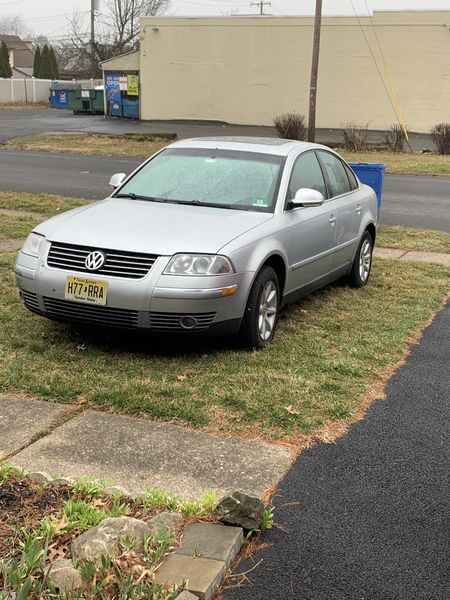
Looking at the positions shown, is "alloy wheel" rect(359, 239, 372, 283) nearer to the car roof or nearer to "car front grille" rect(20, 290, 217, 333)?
the car roof

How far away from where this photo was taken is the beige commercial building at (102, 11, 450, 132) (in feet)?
117

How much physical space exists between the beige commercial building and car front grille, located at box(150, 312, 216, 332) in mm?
33863

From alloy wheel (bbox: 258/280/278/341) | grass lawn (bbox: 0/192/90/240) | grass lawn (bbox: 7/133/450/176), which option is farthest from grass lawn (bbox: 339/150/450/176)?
alloy wheel (bbox: 258/280/278/341)

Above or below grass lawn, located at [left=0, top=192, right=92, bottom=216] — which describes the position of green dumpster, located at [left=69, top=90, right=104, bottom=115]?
above

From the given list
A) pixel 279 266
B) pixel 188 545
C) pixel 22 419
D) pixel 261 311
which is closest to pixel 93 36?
pixel 279 266

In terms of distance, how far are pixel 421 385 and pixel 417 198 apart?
1126 centimetres

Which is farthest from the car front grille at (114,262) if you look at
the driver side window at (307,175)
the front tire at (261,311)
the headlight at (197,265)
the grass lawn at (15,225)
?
the grass lawn at (15,225)

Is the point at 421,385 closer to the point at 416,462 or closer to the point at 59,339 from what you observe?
the point at 416,462

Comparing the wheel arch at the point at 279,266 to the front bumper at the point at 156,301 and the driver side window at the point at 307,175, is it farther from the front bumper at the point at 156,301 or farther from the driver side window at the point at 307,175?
the driver side window at the point at 307,175

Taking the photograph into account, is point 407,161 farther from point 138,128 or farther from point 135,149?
point 138,128

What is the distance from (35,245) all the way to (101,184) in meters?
11.0

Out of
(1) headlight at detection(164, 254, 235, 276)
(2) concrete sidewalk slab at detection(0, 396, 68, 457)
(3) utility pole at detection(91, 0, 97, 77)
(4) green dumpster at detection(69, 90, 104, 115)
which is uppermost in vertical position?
(3) utility pole at detection(91, 0, 97, 77)

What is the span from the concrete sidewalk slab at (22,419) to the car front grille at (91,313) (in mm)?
797

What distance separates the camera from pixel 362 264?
7961mm
